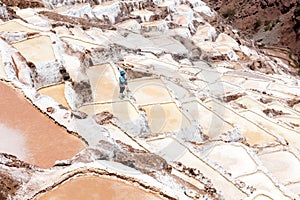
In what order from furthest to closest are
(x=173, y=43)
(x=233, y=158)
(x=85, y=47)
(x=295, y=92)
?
(x=173, y=43), (x=295, y=92), (x=85, y=47), (x=233, y=158)

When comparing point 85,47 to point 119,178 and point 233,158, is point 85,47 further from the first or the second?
point 119,178

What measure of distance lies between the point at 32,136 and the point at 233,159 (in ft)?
28.6

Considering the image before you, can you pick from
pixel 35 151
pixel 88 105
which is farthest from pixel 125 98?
pixel 35 151

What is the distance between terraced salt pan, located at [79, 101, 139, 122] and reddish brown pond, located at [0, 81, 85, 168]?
155 inches

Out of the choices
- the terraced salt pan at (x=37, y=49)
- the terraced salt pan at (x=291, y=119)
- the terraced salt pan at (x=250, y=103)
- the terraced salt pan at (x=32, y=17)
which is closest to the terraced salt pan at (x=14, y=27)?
the terraced salt pan at (x=37, y=49)

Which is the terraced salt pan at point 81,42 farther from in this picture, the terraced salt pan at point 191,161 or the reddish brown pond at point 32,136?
the reddish brown pond at point 32,136

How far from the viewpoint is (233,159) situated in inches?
674

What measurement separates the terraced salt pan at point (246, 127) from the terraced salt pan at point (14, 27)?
1032 cm

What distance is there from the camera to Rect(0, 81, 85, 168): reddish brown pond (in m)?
11.1

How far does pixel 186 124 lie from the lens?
18.3 metres

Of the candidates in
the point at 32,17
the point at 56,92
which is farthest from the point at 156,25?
the point at 56,92

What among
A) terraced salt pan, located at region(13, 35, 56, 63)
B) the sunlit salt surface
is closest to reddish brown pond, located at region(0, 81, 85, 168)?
the sunlit salt surface

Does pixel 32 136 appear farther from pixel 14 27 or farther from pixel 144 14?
pixel 144 14

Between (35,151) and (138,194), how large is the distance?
3.37 m
